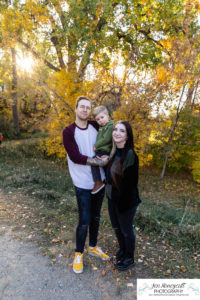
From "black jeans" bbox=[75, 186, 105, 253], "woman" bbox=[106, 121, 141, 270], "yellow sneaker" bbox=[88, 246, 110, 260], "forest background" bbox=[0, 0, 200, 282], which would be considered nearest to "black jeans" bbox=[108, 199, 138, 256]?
"woman" bbox=[106, 121, 141, 270]

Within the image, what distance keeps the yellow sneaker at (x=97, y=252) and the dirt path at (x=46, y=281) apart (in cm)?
24

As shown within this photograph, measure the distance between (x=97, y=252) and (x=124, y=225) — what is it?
82cm

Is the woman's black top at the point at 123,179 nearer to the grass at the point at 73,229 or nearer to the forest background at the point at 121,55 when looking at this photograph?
the grass at the point at 73,229

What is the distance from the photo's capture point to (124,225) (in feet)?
7.84

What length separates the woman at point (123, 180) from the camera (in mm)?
2223

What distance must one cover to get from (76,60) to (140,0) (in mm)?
2822

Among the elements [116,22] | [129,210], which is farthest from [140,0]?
[129,210]

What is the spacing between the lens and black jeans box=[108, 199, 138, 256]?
2375 mm

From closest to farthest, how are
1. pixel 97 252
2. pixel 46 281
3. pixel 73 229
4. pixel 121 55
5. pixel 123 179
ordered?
1. pixel 123 179
2. pixel 46 281
3. pixel 97 252
4. pixel 73 229
5. pixel 121 55

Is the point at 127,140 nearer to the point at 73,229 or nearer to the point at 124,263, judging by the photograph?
the point at 124,263

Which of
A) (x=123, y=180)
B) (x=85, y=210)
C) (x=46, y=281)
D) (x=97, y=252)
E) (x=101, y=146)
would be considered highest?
(x=101, y=146)

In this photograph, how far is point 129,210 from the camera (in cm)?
235

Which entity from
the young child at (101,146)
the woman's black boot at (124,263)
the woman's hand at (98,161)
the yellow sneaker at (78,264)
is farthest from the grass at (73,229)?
the woman's hand at (98,161)

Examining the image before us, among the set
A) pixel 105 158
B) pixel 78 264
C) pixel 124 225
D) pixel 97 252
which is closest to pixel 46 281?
pixel 78 264
